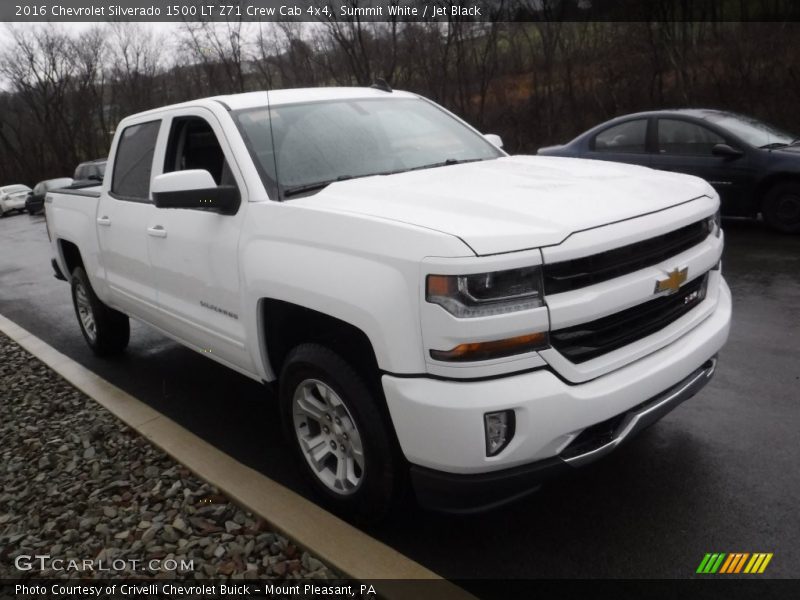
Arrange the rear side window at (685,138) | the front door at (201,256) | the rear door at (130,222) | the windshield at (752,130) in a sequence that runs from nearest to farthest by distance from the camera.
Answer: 1. the front door at (201,256)
2. the rear door at (130,222)
3. the windshield at (752,130)
4. the rear side window at (685,138)

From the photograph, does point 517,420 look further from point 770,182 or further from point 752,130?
point 752,130

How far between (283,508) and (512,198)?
1735mm

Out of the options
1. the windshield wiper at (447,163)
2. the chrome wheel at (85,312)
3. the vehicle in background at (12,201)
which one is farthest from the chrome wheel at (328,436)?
the vehicle in background at (12,201)

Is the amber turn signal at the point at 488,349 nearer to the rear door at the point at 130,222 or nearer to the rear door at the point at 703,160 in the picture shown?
the rear door at the point at 130,222

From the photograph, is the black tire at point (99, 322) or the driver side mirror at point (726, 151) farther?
the driver side mirror at point (726, 151)

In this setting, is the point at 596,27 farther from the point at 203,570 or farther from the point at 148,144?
the point at 203,570

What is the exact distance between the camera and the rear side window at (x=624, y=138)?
912 cm

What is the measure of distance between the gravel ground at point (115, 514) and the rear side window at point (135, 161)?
1537 mm

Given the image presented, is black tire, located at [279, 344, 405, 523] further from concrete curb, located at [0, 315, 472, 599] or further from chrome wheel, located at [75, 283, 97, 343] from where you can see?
chrome wheel, located at [75, 283, 97, 343]

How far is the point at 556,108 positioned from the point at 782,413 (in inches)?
783

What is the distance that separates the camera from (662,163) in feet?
29.1

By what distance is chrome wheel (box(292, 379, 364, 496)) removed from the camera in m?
2.97

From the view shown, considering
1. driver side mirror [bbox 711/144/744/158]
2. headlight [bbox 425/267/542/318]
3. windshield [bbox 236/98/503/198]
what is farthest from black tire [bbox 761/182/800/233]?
headlight [bbox 425/267/542/318]

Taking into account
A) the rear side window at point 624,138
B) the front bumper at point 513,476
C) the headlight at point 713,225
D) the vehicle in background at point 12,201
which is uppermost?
the headlight at point 713,225
